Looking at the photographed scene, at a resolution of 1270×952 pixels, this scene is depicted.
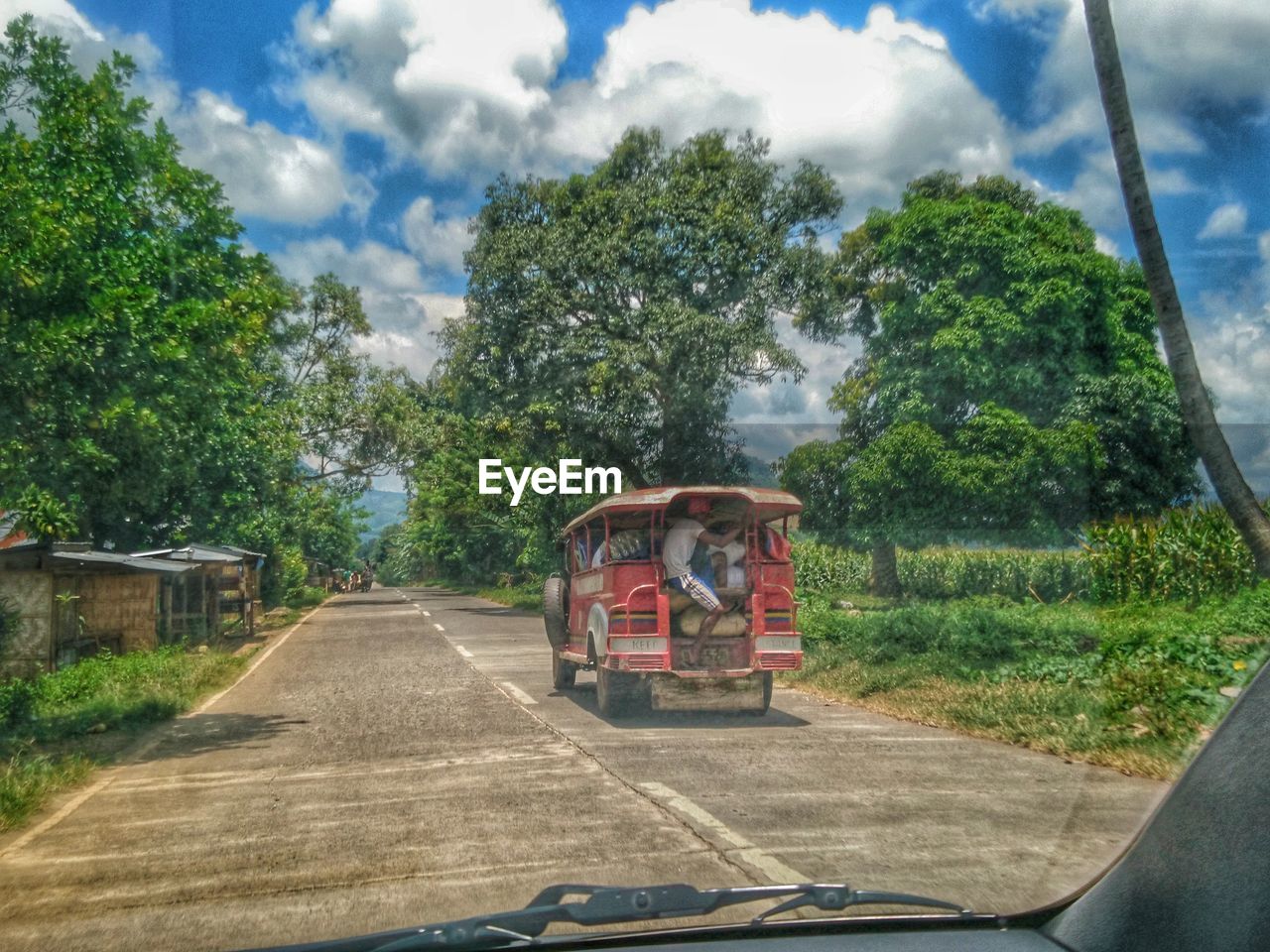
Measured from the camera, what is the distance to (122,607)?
1922 centimetres

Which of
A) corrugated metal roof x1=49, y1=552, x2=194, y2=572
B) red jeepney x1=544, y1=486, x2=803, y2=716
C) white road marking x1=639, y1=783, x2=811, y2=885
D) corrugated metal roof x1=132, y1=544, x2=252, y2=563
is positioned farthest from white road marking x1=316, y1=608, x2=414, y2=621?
white road marking x1=639, y1=783, x2=811, y2=885

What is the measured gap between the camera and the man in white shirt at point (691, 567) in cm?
1068

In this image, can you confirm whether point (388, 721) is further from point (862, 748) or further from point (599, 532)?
point (862, 748)

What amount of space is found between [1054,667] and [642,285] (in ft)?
18.8

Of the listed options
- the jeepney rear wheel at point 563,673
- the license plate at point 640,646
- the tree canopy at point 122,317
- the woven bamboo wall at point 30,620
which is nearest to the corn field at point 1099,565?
the jeepney rear wheel at point 563,673

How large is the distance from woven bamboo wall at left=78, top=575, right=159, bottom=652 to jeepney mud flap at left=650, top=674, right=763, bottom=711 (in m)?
12.1

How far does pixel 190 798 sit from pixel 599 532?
544cm

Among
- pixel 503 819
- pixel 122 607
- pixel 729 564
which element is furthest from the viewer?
pixel 122 607

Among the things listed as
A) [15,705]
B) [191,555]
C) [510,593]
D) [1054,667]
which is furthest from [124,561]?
[1054,667]

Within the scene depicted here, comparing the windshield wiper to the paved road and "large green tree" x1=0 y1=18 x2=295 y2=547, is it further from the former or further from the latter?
"large green tree" x1=0 y1=18 x2=295 y2=547

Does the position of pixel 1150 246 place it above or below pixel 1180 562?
above

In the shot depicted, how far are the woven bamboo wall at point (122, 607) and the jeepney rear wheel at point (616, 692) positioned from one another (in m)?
11.3

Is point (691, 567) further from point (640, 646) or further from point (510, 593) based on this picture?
point (510, 593)

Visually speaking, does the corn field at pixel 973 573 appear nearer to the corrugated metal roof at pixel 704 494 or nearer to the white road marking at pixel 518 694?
the white road marking at pixel 518 694
